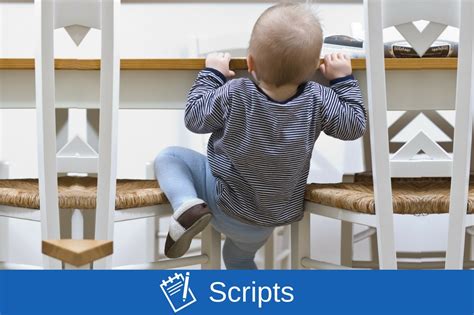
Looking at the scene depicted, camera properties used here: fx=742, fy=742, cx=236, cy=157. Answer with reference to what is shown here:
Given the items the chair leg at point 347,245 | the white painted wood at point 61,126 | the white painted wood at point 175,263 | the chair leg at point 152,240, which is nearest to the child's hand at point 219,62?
the white painted wood at point 175,263

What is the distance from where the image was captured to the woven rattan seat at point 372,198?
1.37 metres

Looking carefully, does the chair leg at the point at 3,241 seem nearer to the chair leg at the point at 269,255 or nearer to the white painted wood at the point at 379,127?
the chair leg at the point at 269,255

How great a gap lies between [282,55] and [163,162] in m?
0.35

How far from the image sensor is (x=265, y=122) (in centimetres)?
134

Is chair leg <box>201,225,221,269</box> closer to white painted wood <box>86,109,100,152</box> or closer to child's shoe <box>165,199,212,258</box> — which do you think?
child's shoe <box>165,199,212,258</box>

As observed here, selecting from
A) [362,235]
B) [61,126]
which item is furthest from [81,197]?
[362,235]

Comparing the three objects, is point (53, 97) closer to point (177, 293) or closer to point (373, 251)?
point (177, 293)

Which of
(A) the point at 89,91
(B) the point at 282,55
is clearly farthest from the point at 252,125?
(A) the point at 89,91

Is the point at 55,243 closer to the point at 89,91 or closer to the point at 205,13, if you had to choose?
the point at 89,91

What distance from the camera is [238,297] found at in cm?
103

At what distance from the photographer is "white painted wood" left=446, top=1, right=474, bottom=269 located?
1.25 m

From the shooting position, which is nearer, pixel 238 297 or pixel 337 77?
pixel 238 297

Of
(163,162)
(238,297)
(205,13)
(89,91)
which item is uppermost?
(205,13)

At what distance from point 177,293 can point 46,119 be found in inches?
17.6
